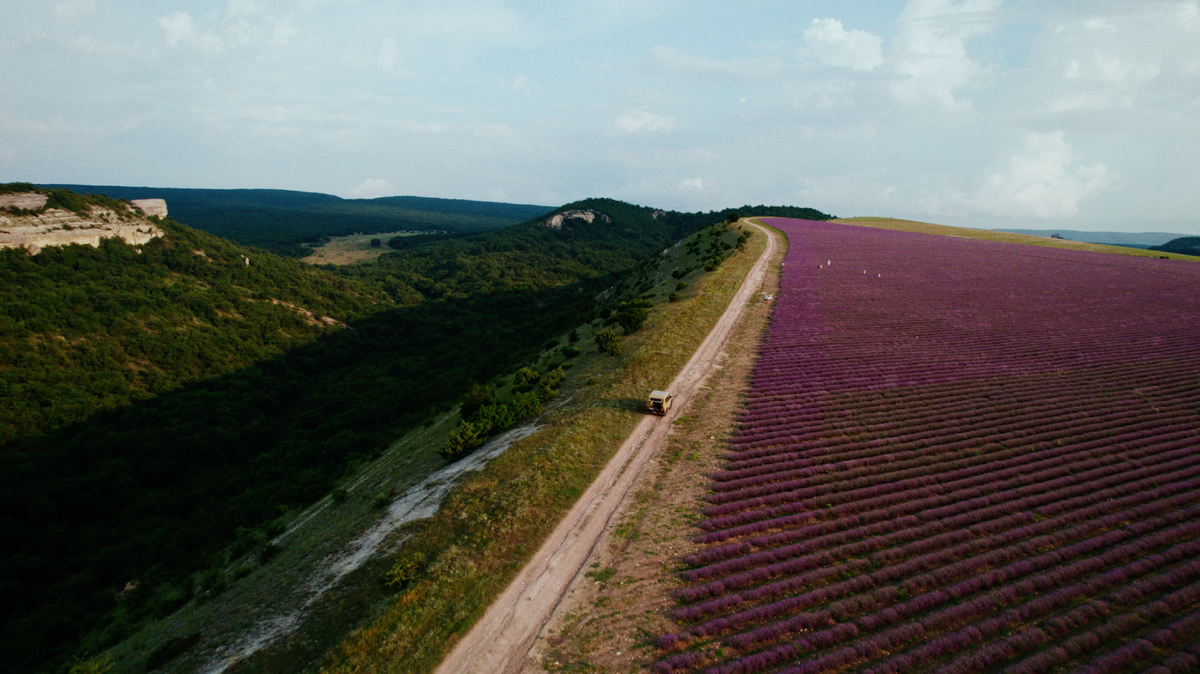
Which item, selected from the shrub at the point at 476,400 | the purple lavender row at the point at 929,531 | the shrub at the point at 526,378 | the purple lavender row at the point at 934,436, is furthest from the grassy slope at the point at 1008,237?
the shrub at the point at 476,400

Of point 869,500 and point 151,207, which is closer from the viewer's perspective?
point 869,500

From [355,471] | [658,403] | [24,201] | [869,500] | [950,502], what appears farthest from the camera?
[24,201]

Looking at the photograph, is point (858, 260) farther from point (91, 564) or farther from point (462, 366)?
point (91, 564)

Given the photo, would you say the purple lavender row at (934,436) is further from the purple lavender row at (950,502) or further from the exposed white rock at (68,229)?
the exposed white rock at (68,229)

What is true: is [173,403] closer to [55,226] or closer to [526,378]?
[55,226]

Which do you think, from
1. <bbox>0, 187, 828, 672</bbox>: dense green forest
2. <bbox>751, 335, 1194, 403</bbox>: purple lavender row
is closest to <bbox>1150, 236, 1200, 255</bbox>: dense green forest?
<bbox>751, 335, 1194, 403</bbox>: purple lavender row

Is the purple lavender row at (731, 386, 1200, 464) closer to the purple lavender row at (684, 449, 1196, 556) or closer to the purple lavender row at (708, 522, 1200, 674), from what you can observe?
the purple lavender row at (684, 449, 1196, 556)

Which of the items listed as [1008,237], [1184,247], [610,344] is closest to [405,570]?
[610,344]
